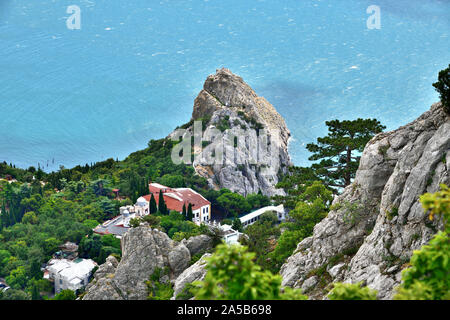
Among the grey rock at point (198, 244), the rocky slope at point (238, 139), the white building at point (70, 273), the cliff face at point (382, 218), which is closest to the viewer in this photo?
the cliff face at point (382, 218)

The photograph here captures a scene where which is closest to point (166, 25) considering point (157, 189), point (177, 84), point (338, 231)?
point (177, 84)

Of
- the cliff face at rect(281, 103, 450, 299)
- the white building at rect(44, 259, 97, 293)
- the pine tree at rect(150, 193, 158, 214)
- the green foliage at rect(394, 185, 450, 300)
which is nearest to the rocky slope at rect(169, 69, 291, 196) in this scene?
the pine tree at rect(150, 193, 158, 214)

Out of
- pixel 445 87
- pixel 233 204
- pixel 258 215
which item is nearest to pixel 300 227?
pixel 445 87

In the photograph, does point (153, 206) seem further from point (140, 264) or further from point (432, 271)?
point (432, 271)

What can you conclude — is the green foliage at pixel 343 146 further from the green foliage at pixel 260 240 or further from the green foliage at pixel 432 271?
the green foliage at pixel 432 271

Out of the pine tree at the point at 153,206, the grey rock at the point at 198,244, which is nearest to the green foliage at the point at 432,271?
the grey rock at the point at 198,244
